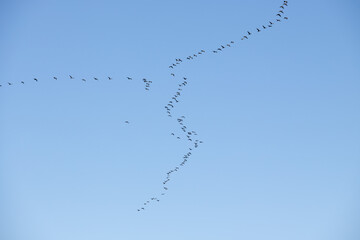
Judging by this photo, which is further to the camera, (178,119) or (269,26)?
(178,119)

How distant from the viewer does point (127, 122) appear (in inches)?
3044

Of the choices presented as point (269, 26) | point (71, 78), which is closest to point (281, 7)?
point (269, 26)

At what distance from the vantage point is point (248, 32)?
74.8 m

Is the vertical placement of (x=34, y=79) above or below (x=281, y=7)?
below

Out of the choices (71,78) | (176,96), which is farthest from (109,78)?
(176,96)

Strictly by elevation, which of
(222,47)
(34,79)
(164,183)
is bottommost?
(164,183)

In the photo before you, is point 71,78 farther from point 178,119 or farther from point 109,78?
point 178,119

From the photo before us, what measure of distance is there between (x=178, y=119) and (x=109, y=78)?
1406cm

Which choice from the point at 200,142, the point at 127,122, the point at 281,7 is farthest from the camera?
the point at 200,142

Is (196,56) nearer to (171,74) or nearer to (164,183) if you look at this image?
(171,74)

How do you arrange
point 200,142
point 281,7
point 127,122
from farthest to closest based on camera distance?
point 200,142 → point 127,122 → point 281,7

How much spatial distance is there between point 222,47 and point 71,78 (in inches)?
903

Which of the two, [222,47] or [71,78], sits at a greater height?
[222,47]

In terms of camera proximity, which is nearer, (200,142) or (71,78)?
(71,78)
